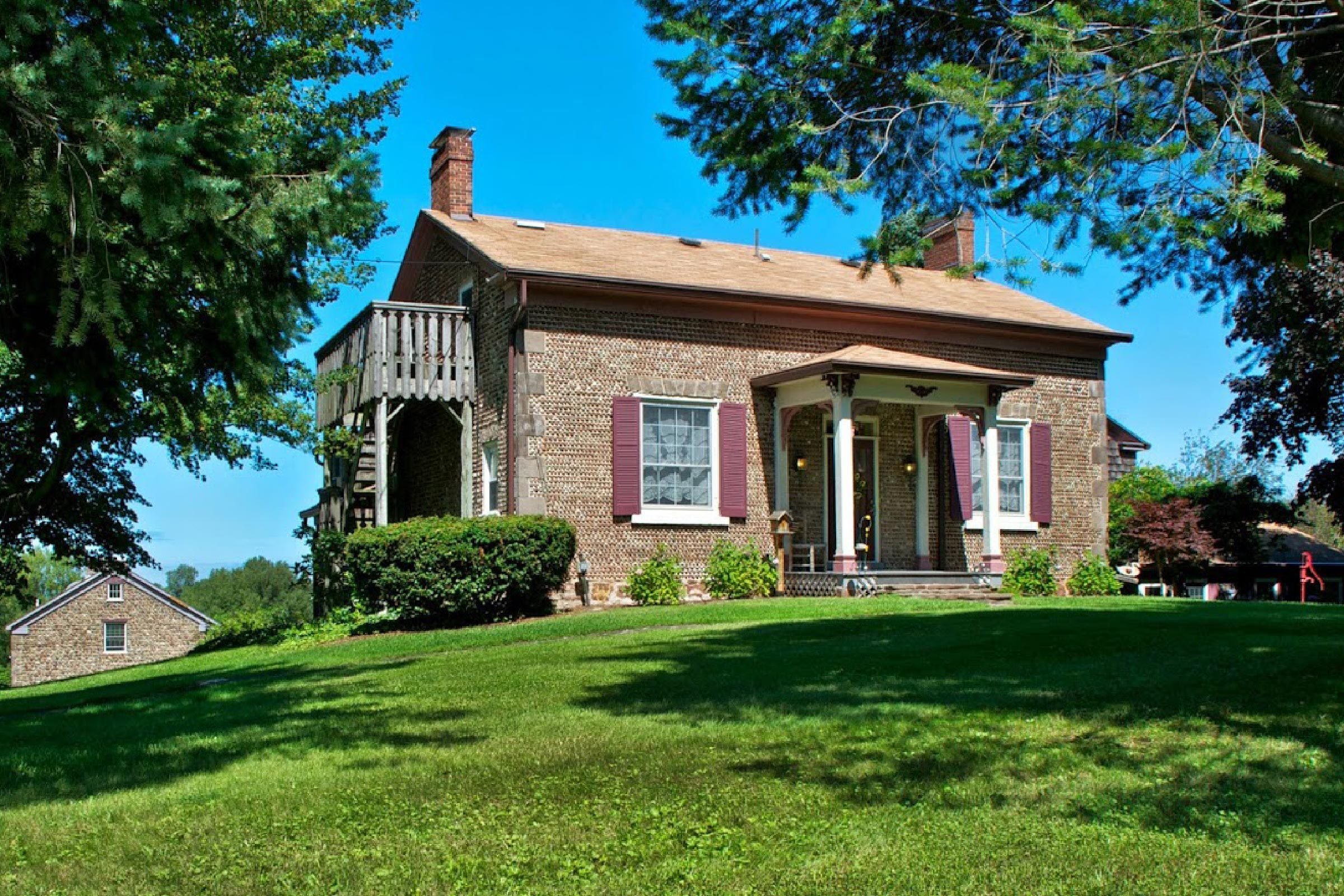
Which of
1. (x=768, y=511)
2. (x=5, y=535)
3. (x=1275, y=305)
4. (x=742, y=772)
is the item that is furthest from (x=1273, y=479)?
(x=742, y=772)

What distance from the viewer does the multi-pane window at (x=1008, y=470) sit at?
70.3 ft

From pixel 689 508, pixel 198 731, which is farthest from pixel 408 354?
pixel 198 731

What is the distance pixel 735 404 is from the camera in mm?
19172

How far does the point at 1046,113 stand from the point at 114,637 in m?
58.0

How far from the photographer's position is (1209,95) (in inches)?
298

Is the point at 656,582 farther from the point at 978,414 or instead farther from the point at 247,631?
the point at 247,631

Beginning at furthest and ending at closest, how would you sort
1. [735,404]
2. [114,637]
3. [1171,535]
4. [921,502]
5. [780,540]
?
[114,637] < [1171,535] < [921,502] < [780,540] < [735,404]

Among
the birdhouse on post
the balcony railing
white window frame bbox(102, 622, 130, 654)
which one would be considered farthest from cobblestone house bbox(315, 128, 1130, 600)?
white window frame bbox(102, 622, 130, 654)

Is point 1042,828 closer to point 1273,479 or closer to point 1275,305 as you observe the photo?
point 1275,305

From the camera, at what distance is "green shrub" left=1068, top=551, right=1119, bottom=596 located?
858 inches

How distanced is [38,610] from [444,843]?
2250 inches

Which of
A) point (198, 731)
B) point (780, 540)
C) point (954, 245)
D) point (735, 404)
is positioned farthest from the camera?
point (954, 245)

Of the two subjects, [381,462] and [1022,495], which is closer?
[381,462]

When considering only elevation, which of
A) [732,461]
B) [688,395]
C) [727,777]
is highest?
[688,395]
